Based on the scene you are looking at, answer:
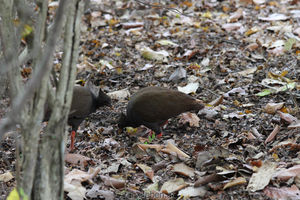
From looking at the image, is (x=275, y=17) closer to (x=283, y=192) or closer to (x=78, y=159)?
(x=78, y=159)

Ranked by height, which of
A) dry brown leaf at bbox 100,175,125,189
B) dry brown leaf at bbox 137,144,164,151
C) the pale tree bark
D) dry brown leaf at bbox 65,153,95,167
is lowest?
dry brown leaf at bbox 65,153,95,167

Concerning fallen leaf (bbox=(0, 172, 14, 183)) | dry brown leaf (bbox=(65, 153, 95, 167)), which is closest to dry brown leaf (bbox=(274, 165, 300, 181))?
dry brown leaf (bbox=(65, 153, 95, 167))

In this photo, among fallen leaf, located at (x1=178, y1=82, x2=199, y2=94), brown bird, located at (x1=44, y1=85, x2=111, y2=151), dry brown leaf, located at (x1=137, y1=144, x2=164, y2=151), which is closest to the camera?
dry brown leaf, located at (x1=137, y1=144, x2=164, y2=151)

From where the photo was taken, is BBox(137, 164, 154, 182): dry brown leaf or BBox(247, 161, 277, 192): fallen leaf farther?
BBox(137, 164, 154, 182): dry brown leaf

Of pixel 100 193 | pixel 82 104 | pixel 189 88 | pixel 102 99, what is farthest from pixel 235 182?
pixel 189 88

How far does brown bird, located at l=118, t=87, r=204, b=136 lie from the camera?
517cm

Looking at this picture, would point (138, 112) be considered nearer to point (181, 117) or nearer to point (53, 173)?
point (181, 117)

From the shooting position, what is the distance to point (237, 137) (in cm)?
477

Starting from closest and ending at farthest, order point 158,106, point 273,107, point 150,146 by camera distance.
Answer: point 150,146, point 273,107, point 158,106

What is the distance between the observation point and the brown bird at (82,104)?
5234mm

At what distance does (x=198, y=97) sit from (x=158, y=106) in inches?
34.1

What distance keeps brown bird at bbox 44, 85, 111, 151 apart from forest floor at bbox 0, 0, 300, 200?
0.24 meters

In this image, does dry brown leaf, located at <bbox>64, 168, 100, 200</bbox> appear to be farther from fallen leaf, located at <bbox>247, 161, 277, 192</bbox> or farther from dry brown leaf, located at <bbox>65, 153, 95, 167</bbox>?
fallen leaf, located at <bbox>247, 161, 277, 192</bbox>

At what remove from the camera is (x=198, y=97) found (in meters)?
5.93
